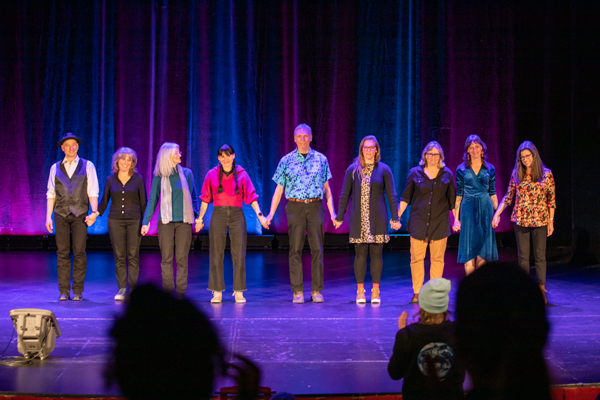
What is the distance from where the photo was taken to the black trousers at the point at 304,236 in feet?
17.1

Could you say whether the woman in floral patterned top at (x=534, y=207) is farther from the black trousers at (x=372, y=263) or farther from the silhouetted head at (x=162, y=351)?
the silhouetted head at (x=162, y=351)

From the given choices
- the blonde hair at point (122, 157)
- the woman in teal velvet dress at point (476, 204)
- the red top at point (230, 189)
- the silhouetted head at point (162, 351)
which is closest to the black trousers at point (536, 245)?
the woman in teal velvet dress at point (476, 204)

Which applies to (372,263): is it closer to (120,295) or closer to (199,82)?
(120,295)

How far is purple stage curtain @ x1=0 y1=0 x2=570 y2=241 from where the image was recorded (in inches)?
360

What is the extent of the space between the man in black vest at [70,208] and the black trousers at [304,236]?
5.84 ft

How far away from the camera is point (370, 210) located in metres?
5.24

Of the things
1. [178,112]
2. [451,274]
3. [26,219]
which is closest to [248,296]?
[451,274]

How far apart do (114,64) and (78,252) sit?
15.7 ft

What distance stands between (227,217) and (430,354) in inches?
132

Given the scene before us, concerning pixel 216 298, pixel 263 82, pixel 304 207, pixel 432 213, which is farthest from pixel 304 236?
pixel 263 82

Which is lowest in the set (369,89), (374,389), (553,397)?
(374,389)

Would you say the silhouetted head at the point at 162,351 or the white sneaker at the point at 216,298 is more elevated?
the silhouetted head at the point at 162,351

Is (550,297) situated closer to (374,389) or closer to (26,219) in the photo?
(374,389)

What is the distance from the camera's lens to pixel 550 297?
5383 mm
